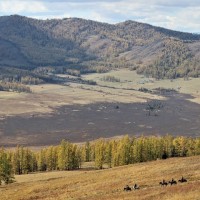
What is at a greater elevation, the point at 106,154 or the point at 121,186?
the point at 121,186

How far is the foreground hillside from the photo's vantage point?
193 feet

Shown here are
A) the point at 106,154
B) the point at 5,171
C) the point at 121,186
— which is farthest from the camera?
the point at 106,154

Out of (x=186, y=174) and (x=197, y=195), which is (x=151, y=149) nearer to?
(x=186, y=174)

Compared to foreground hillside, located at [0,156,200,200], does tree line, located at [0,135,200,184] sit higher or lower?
lower

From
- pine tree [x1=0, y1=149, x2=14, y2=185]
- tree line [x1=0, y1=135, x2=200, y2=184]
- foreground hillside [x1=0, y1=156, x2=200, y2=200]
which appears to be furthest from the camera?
tree line [x1=0, y1=135, x2=200, y2=184]

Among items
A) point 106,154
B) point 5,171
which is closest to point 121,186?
point 5,171

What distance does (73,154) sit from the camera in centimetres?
13812

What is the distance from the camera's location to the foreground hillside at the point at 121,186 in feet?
193

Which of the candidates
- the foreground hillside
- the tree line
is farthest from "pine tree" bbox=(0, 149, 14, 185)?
the tree line

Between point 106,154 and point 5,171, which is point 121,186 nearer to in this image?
point 5,171

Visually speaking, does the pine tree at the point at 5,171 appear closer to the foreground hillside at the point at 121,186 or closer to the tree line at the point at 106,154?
the foreground hillside at the point at 121,186

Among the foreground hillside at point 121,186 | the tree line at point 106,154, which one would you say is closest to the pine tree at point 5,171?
the foreground hillside at point 121,186

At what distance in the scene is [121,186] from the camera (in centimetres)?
7450

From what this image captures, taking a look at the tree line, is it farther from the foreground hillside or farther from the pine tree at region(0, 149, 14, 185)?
the foreground hillside
